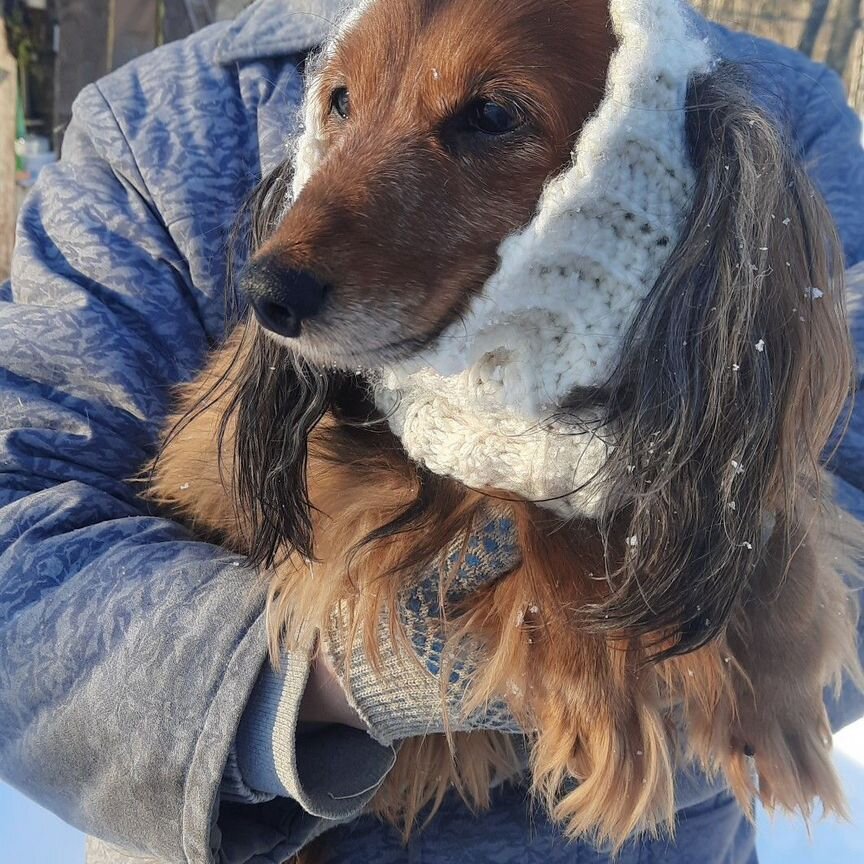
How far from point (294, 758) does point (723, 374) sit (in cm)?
61

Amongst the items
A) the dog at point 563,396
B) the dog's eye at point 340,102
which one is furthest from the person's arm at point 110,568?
the dog's eye at point 340,102

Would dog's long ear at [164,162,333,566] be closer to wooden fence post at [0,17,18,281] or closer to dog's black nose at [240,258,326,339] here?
dog's black nose at [240,258,326,339]

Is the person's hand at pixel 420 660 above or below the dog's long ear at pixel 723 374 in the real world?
below

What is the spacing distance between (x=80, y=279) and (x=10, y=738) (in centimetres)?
62

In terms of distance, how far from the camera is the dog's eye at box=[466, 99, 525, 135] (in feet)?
2.72

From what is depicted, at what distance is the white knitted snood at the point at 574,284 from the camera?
79 centimetres

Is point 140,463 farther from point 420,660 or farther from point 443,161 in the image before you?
point 443,161

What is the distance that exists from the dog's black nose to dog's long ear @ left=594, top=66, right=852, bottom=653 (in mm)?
302

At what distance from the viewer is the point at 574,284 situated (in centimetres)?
Answer: 84

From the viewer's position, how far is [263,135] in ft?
4.63

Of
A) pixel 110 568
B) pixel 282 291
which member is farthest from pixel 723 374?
pixel 110 568

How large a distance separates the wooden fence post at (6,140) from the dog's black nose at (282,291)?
4.26 m

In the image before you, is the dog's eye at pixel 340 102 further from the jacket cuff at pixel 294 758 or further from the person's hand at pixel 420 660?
the jacket cuff at pixel 294 758

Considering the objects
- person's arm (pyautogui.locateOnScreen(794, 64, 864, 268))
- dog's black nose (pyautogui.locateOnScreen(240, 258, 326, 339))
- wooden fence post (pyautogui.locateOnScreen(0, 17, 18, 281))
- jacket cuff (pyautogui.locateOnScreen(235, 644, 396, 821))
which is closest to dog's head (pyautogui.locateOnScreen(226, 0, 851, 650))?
dog's black nose (pyautogui.locateOnScreen(240, 258, 326, 339))
